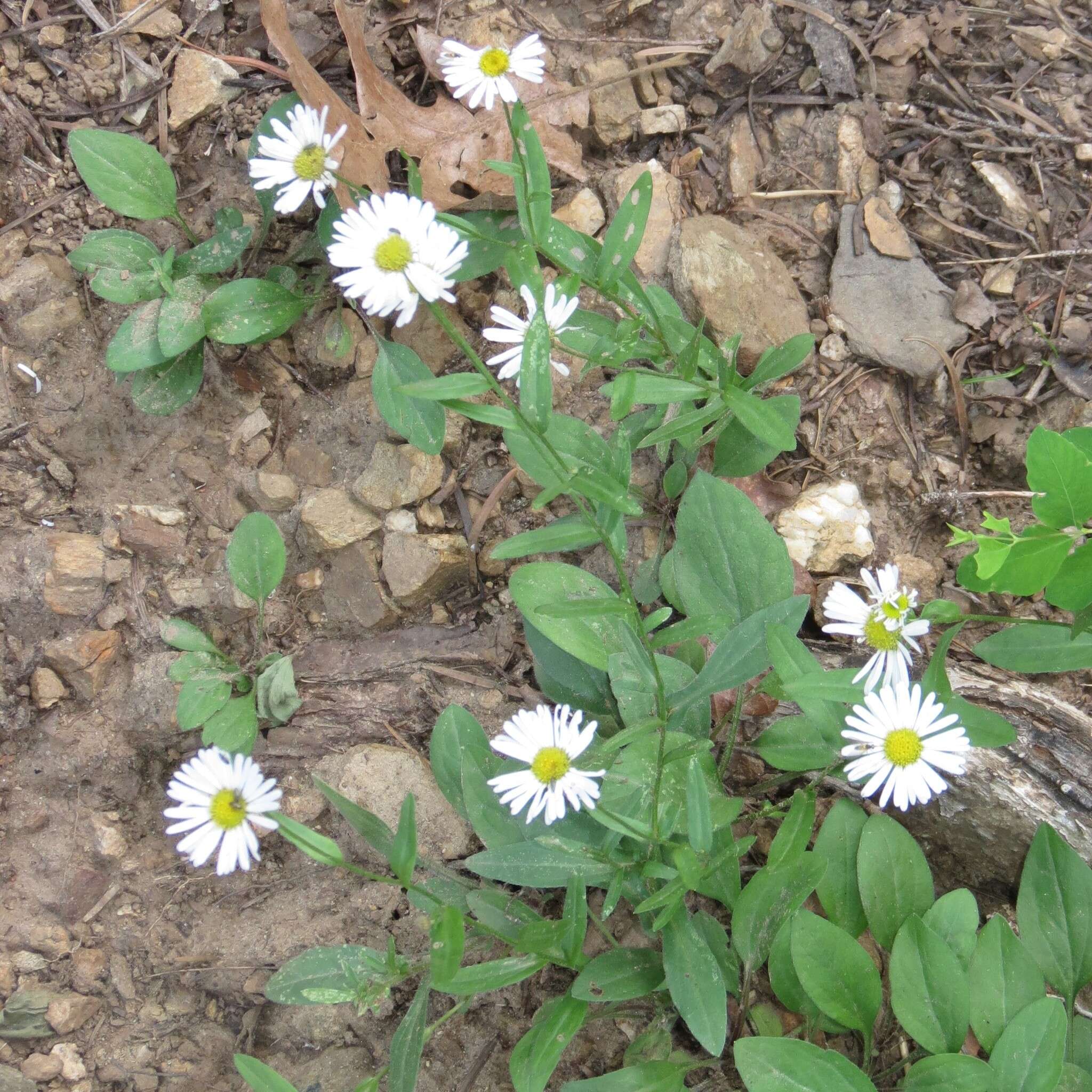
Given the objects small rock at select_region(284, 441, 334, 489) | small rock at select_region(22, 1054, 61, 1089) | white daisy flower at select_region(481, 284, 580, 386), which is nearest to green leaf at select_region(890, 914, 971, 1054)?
white daisy flower at select_region(481, 284, 580, 386)

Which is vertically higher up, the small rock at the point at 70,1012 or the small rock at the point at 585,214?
the small rock at the point at 585,214

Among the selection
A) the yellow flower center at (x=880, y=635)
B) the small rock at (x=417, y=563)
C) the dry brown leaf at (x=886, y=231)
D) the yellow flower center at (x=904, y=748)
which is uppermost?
the dry brown leaf at (x=886, y=231)

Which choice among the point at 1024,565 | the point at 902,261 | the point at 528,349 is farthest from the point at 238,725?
the point at 902,261

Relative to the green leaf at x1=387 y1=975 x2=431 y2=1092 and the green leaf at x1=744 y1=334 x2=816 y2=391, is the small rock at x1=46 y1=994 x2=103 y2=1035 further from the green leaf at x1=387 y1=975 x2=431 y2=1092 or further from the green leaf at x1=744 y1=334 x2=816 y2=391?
the green leaf at x1=744 y1=334 x2=816 y2=391

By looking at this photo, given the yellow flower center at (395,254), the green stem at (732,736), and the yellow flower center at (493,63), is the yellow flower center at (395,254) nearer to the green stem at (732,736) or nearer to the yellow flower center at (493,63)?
the yellow flower center at (493,63)

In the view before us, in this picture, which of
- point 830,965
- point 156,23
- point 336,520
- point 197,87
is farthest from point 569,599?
point 156,23

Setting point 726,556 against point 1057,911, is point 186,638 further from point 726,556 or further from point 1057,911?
point 1057,911

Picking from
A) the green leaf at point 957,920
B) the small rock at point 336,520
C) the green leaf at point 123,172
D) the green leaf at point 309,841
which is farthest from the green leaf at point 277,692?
the green leaf at point 957,920
